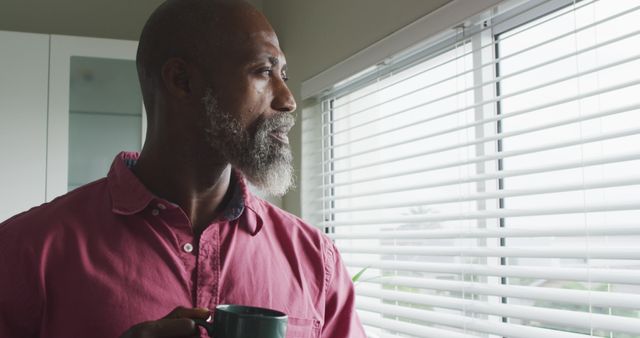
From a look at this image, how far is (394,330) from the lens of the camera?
2006 mm

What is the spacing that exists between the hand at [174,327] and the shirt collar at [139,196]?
27 centimetres

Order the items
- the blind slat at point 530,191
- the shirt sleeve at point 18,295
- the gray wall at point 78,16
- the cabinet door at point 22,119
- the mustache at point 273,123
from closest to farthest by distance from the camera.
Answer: the shirt sleeve at point 18,295
the mustache at point 273,123
the blind slat at point 530,191
the cabinet door at point 22,119
the gray wall at point 78,16

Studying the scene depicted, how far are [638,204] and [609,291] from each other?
0.25 metres

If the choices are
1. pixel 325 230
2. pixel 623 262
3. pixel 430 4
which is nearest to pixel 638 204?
pixel 623 262

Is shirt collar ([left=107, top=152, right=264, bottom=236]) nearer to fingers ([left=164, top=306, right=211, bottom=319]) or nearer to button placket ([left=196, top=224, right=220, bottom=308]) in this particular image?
button placket ([left=196, top=224, right=220, bottom=308])

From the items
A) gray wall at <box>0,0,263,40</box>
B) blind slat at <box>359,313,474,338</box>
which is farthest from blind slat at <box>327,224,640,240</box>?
gray wall at <box>0,0,263,40</box>

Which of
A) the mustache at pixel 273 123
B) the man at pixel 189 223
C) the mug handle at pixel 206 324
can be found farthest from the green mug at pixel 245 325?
the mustache at pixel 273 123

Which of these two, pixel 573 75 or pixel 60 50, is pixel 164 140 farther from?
pixel 60 50

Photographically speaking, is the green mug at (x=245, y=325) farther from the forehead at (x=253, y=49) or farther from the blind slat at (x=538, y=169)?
the blind slat at (x=538, y=169)

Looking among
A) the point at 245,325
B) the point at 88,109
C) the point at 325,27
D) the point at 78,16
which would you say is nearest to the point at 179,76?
the point at 245,325

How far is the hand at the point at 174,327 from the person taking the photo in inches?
30.8

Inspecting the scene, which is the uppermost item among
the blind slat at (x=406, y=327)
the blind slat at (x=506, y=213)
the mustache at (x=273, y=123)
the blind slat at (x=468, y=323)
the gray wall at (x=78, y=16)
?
the gray wall at (x=78, y=16)

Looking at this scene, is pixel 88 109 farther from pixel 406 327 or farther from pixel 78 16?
pixel 406 327

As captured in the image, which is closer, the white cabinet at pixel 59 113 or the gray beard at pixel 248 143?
the gray beard at pixel 248 143
